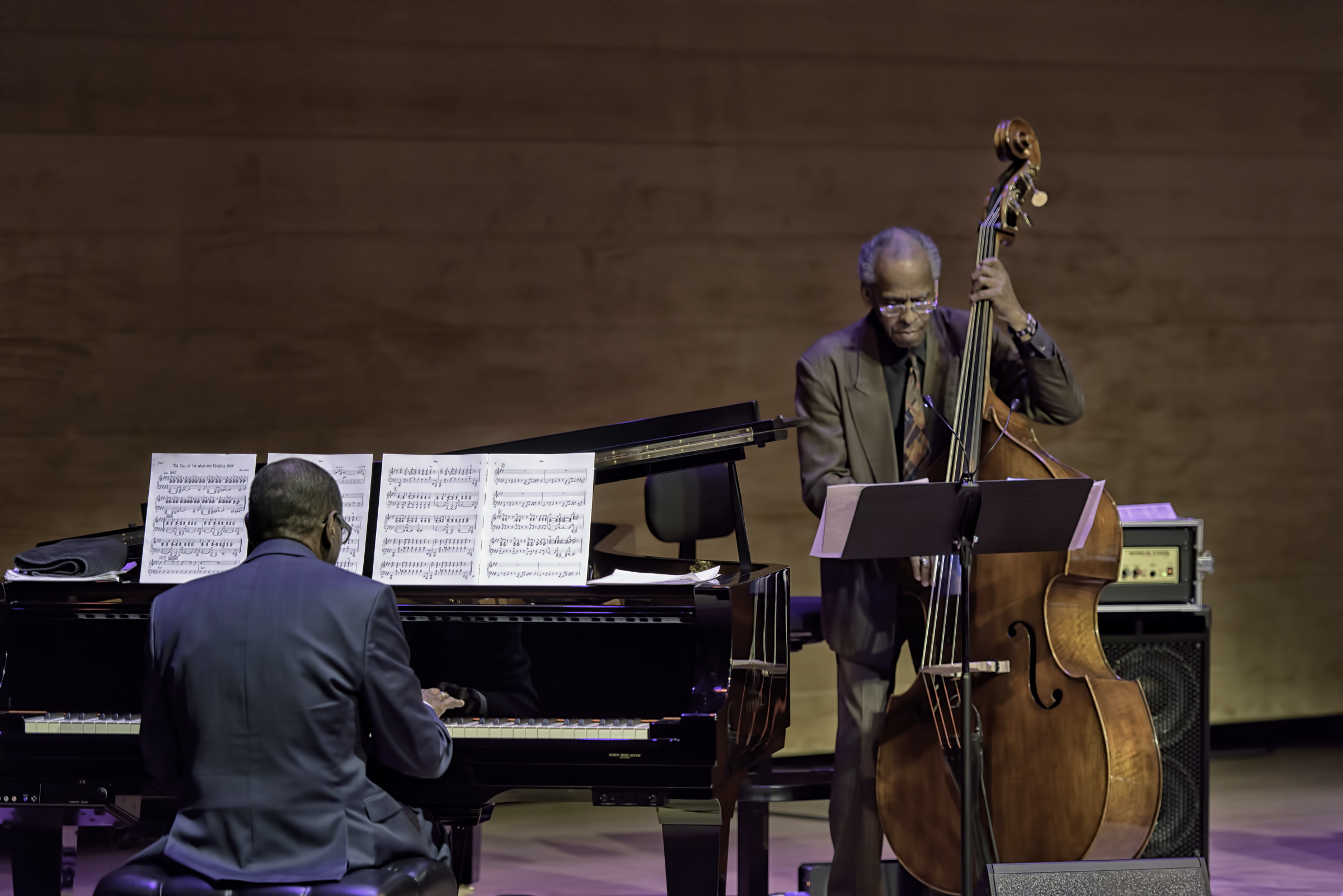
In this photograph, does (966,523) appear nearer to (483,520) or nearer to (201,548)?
(483,520)

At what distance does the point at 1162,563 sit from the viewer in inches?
137

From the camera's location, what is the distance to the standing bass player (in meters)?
3.03

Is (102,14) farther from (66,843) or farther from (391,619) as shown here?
(391,619)

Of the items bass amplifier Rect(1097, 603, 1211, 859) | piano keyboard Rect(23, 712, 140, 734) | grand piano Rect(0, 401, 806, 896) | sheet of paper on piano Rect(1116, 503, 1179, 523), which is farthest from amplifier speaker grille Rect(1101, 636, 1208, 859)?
piano keyboard Rect(23, 712, 140, 734)

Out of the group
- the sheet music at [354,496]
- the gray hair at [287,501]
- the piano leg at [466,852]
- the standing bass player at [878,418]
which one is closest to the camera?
the gray hair at [287,501]

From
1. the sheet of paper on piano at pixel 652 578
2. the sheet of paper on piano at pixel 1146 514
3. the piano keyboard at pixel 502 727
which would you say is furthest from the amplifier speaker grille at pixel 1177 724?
the piano keyboard at pixel 502 727

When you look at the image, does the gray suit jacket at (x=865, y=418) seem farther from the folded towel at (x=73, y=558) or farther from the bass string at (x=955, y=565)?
the folded towel at (x=73, y=558)

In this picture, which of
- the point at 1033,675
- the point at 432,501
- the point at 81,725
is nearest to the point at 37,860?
the point at 81,725

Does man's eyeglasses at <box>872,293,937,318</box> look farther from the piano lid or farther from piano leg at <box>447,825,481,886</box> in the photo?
piano leg at <box>447,825,481,886</box>

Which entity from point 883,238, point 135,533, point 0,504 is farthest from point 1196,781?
point 0,504

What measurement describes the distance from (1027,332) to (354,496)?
155 cm

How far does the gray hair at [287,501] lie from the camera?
2143 mm

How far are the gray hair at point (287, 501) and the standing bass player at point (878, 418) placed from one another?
1.24m

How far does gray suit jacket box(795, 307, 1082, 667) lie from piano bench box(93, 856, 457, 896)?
4.16 ft
